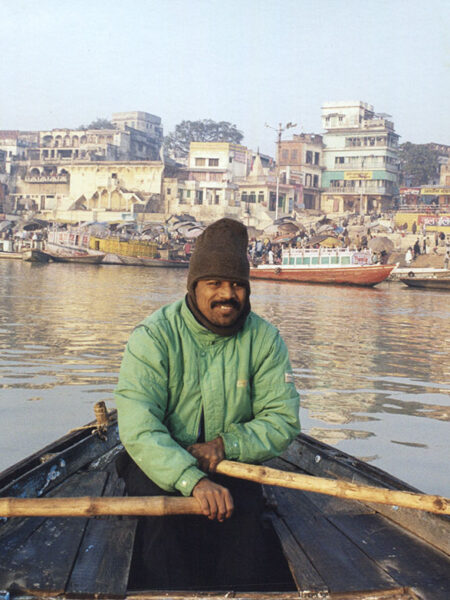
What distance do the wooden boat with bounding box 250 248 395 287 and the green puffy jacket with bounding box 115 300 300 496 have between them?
28.0 metres

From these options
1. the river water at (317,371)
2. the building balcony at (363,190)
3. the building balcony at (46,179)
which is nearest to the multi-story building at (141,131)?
the building balcony at (46,179)

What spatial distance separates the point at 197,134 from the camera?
71688 millimetres

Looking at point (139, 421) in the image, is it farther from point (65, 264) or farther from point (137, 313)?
point (65, 264)

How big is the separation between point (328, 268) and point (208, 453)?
2943 cm

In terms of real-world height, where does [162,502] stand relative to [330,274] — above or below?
below

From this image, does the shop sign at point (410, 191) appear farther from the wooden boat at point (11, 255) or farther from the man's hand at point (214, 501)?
the man's hand at point (214, 501)

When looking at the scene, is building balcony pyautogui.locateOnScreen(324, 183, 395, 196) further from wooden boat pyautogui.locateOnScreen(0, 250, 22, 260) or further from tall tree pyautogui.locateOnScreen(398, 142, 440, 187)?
wooden boat pyautogui.locateOnScreen(0, 250, 22, 260)

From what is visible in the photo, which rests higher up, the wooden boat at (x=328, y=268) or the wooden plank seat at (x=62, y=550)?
the wooden boat at (x=328, y=268)

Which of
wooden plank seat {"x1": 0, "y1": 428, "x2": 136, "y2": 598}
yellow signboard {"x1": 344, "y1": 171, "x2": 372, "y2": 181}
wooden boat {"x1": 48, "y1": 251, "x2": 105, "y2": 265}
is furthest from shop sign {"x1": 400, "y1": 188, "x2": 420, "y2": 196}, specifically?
wooden plank seat {"x1": 0, "y1": 428, "x2": 136, "y2": 598}

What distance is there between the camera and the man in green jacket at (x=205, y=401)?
2678 mm

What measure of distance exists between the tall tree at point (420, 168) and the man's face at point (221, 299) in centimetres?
5700

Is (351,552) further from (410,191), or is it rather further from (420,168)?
(420,168)

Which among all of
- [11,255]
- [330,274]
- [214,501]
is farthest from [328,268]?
[214,501]

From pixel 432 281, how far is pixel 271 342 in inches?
1161
